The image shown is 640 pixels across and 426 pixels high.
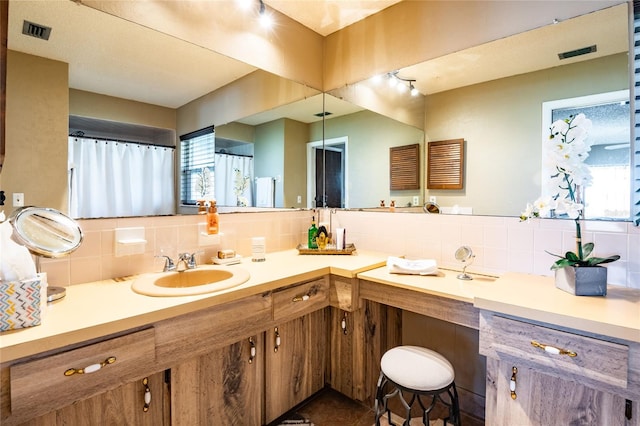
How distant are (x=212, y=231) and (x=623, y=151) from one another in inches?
78.4

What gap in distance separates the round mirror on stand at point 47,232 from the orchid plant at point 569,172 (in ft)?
6.23

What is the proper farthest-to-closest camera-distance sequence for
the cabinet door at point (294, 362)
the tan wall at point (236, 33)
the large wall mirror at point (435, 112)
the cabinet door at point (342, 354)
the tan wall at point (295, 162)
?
the tan wall at point (295, 162)
the cabinet door at point (342, 354)
the cabinet door at point (294, 362)
the tan wall at point (236, 33)
the large wall mirror at point (435, 112)

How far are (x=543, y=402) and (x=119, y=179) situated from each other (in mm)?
1954

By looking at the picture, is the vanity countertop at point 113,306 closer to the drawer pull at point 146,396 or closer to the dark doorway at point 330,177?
the drawer pull at point 146,396

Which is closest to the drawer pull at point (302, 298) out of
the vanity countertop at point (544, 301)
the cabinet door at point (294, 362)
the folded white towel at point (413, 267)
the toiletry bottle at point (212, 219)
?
the cabinet door at point (294, 362)

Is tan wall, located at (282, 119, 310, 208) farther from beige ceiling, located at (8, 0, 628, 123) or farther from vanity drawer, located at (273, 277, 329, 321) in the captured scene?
vanity drawer, located at (273, 277, 329, 321)

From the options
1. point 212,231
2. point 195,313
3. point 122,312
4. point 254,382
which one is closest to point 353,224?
point 212,231

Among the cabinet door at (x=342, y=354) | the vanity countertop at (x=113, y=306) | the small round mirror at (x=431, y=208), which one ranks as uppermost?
the small round mirror at (x=431, y=208)

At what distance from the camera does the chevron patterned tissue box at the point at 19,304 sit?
2.85ft

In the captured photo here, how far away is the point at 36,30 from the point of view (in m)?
1.23

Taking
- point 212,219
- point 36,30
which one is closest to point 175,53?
point 36,30

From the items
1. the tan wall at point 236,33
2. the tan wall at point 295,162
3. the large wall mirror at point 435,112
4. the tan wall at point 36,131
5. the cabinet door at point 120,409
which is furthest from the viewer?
the tan wall at point 295,162

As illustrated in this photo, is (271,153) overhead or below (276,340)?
overhead

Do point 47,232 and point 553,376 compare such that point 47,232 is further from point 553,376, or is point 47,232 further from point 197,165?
point 553,376
